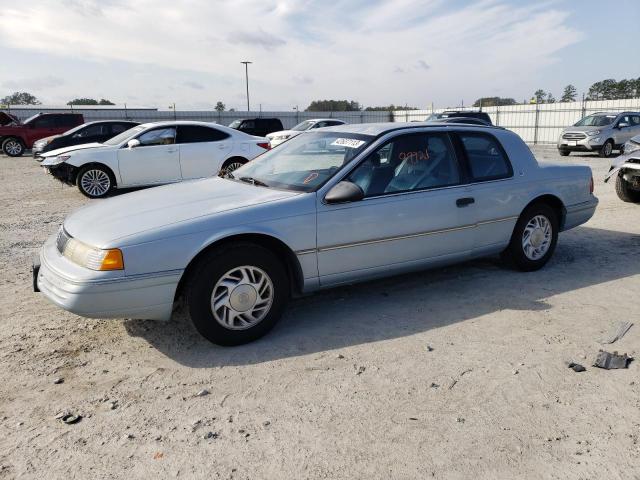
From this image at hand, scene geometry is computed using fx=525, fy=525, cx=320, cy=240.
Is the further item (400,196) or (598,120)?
(598,120)

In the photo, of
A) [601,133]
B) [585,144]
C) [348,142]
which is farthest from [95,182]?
[601,133]

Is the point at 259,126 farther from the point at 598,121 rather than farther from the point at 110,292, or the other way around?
the point at 110,292

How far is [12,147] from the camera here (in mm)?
22906

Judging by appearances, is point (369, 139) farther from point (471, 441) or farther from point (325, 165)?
point (471, 441)

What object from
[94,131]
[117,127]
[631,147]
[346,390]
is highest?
[117,127]

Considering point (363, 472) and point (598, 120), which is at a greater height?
point (598, 120)

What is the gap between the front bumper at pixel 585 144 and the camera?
18.3m

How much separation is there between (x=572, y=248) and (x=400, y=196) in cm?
310

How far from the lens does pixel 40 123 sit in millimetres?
23531

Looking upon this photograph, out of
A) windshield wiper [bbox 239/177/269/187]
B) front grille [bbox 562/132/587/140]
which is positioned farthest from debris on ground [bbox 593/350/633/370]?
front grille [bbox 562/132/587/140]

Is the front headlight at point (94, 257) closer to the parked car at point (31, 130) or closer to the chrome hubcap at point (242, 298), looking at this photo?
the chrome hubcap at point (242, 298)

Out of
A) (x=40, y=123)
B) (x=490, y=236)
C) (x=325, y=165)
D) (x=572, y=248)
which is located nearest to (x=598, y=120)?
(x=572, y=248)

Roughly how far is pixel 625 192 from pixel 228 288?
8.03 metres

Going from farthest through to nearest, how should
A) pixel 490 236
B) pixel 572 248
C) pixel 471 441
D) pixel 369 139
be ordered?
pixel 572 248, pixel 490 236, pixel 369 139, pixel 471 441
